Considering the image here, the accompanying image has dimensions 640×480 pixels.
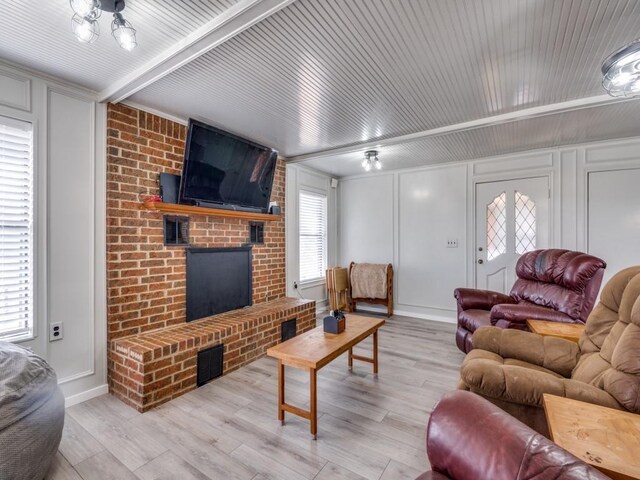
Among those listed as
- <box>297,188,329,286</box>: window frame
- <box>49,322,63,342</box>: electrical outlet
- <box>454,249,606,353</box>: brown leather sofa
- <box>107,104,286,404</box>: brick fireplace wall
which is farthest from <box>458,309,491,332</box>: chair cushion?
<box>49,322,63,342</box>: electrical outlet

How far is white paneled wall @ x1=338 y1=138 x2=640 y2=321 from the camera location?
345 cm

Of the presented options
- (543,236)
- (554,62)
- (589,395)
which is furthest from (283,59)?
(543,236)

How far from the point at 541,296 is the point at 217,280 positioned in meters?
3.14

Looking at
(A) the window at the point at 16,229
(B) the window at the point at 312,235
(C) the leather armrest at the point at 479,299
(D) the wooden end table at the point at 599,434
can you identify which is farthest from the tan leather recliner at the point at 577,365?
(B) the window at the point at 312,235

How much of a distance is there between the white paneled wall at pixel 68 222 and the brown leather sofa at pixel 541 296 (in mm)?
2849

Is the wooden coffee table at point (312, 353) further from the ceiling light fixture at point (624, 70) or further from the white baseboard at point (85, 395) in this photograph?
the ceiling light fixture at point (624, 70)

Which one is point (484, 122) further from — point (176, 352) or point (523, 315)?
point (176, 352)

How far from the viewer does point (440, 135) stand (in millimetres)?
3203

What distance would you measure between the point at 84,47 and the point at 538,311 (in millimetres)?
3637

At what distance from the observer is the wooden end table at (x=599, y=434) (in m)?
0.84

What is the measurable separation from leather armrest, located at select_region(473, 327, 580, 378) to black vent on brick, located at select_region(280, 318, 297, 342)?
202 centimetres

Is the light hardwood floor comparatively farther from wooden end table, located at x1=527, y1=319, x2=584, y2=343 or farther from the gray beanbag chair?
wooden end table, located at x1=527, y1=319, x2=584, y2=343

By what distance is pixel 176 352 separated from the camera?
2393mm

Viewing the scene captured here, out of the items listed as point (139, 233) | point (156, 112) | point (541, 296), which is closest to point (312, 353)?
point (139, 233)
